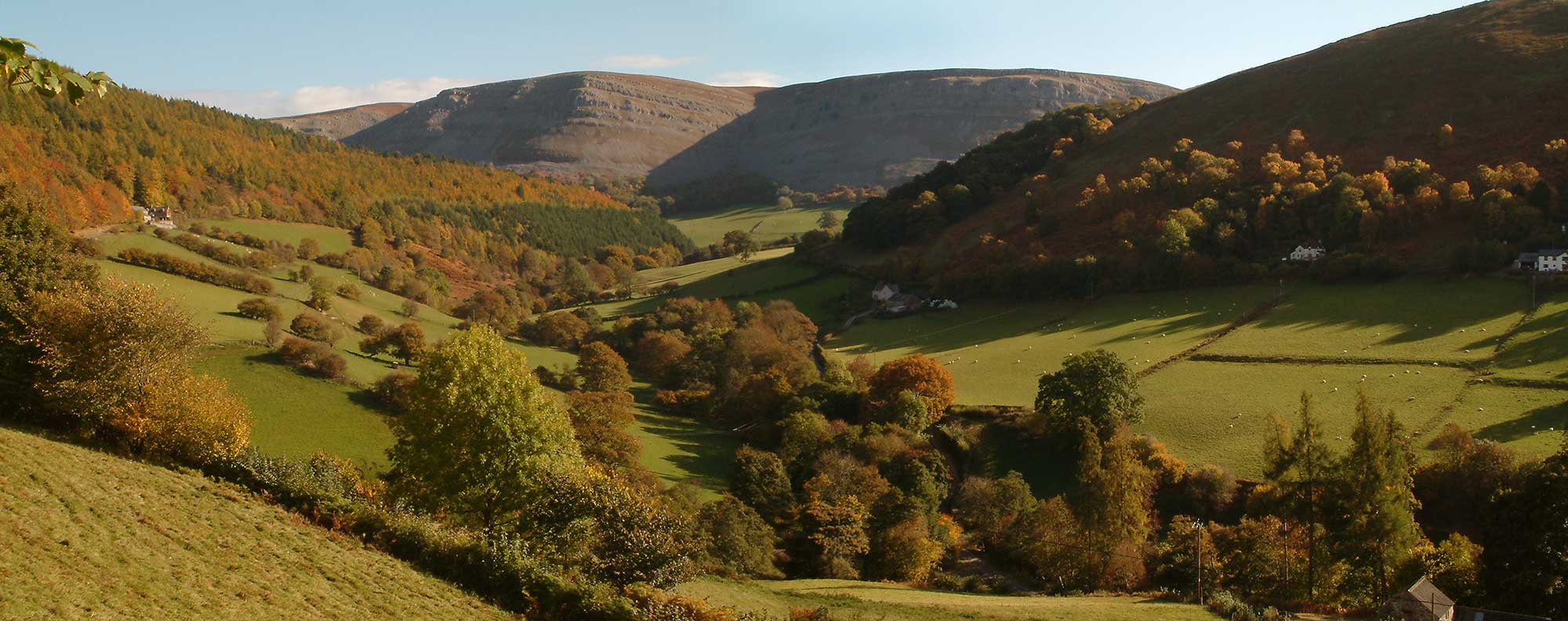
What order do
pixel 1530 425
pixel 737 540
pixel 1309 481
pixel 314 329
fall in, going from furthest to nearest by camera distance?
pixel 314 329
pixel 1530 425
pixel 737 540
pixel 1309 481

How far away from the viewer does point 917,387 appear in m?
51.2

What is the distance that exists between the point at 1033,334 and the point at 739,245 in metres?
76.5

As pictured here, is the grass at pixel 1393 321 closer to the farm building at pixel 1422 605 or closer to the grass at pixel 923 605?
the farm building at pixel 1422 605

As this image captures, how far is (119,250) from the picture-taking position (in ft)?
223

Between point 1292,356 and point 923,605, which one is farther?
point 1292,356

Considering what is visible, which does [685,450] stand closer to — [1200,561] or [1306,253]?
[1200,561]

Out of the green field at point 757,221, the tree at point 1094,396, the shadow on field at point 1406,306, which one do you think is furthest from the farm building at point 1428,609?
the green field at point 757,221

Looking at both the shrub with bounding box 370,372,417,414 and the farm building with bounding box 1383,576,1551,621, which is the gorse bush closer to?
the shrub with bounding box 370,372,417,414

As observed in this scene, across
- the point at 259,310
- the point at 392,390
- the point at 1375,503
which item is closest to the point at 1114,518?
the point at 1375,503

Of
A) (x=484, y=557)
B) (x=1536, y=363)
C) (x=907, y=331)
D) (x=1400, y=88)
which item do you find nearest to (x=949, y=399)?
(x=907, y=331)

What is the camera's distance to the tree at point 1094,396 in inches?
1747

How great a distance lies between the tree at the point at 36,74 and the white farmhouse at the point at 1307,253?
7111 centimetres

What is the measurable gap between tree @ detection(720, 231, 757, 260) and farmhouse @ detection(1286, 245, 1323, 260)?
Answer: 71114 millimetres

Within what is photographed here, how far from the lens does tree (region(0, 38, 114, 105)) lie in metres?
5.54
